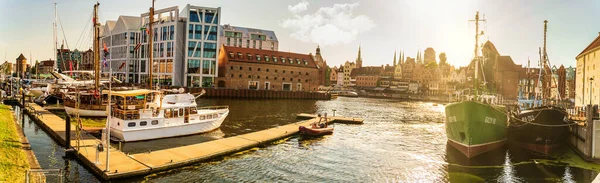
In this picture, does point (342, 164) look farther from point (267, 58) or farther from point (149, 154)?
point (267, 58)

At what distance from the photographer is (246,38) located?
130m

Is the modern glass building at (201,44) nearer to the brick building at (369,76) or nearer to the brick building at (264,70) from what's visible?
the brick building at (264,70)

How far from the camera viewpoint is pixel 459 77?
158625 mm

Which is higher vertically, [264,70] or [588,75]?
[264,70]

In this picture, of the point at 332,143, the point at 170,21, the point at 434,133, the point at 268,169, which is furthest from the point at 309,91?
the point at 268,169

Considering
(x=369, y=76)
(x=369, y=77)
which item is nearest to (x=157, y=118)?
(x=369, y=77)

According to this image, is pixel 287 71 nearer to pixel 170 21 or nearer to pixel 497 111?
pixel 170 21

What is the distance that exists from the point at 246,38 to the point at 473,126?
356 feet

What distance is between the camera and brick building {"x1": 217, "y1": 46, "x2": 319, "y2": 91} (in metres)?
95.2

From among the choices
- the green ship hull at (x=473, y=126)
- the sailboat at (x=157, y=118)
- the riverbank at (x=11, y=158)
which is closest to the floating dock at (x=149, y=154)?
the sailboat at (x=157, y=118)

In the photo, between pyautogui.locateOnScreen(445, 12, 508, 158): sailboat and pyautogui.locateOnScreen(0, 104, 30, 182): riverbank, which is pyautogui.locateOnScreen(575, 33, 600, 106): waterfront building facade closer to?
pyautogui.locateOnScreen(445, 12, 508, 158): sailboat

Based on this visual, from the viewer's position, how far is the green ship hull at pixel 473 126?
27.7m

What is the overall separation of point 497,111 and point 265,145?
1838 cm

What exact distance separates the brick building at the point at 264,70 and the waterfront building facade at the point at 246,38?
27.2m
